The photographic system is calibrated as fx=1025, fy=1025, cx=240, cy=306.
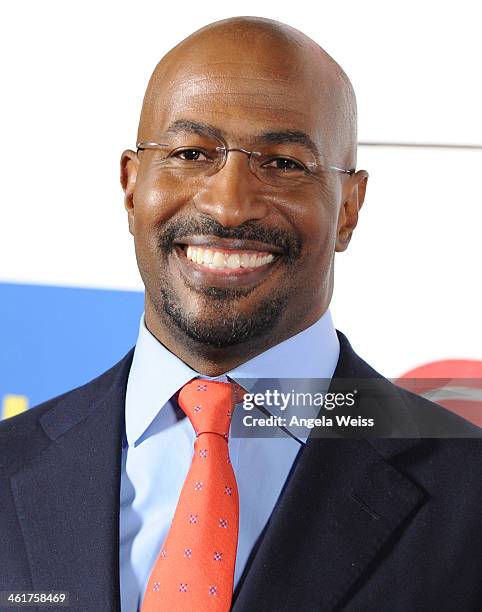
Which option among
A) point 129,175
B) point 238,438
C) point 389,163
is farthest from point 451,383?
point 129,175

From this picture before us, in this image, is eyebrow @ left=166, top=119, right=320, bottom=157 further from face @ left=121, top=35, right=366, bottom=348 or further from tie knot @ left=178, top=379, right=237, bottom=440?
tie knot @ left=178, top=379, right=237, bottom=440

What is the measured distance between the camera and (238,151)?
1230 mm

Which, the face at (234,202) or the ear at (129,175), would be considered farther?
the ear at (129,175)

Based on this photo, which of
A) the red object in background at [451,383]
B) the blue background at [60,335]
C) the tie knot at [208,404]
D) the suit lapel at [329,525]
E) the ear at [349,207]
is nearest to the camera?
the suit lapel at [329,525]

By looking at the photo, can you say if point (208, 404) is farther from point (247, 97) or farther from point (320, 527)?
point (247, 97)

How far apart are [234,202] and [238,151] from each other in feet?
0.22

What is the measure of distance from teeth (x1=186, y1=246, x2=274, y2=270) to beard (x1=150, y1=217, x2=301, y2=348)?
2 centimetres

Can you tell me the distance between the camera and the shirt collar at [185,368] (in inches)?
50.4

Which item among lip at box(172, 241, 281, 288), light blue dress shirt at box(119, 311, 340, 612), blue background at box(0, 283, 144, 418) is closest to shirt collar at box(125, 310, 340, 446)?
light blue dress shirt at box(119, 311, 340, 612)

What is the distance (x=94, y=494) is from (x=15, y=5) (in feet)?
3.06

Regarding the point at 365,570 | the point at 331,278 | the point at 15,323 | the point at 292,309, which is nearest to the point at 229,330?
the point at 292,309

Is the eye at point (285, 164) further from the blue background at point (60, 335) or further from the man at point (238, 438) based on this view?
the blue background at point (60, 335)

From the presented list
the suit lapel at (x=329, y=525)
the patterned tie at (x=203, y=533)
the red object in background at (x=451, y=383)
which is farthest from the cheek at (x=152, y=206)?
the red object in background at (x=451, y=383)

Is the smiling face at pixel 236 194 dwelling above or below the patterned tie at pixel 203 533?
above
